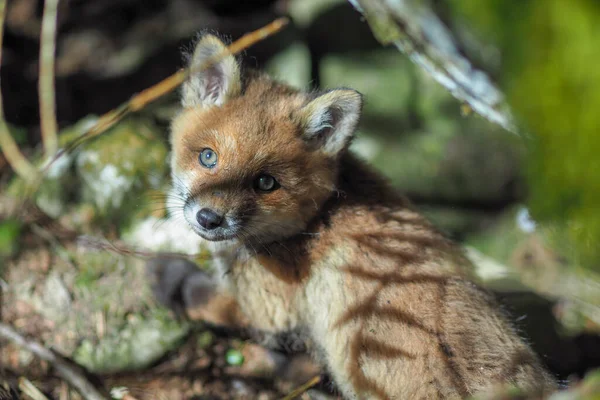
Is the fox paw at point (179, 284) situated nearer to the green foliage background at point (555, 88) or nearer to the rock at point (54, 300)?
the rock at point (54, 300)

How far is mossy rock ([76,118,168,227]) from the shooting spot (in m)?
5.95

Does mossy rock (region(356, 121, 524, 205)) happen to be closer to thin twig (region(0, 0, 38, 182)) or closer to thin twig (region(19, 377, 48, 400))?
thin twig (region(0, 0, 38, 182))

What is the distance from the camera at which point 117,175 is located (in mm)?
5953

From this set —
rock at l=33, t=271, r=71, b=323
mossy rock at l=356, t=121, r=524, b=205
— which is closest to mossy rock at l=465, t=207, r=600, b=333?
mossy rock at l=356, t=121, r=524, b=205

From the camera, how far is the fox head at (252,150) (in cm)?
416

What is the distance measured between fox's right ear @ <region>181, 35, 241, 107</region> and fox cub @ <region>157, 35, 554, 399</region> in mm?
10

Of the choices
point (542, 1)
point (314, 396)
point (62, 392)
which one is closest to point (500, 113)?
point (542, 1)

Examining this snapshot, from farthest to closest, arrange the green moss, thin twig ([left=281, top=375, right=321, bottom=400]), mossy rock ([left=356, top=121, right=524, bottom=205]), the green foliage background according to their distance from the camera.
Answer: mossy rock ([left=356, top=121, right=524, bottom=205]) → thin twig ([left=281, top=375, right=321, bottom=400]) → the green moss → the green foliage background

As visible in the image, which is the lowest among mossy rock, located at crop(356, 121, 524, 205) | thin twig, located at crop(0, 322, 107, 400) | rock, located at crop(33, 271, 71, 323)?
mossy rock, located at crop(356, 121, 524, 205)

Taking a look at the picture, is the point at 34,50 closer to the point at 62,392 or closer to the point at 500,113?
the point at 62,392

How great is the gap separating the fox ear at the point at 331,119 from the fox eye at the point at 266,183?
479 millimetres

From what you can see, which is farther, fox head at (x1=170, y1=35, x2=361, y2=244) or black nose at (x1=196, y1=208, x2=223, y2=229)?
fox head at (x1=170, y1=35, x2=361, y2=244)

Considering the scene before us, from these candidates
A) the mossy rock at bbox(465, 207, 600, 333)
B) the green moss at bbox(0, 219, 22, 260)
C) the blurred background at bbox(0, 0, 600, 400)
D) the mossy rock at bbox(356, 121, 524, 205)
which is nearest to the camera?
the blurred background at bbox(0, 0, 600, 400)

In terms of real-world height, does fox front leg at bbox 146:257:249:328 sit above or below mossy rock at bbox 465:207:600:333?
above
